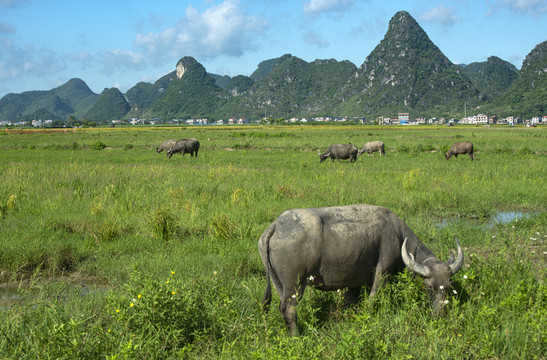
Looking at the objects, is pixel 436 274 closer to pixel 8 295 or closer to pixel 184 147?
pixel 8 295

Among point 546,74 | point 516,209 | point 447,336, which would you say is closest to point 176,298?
point 447,336

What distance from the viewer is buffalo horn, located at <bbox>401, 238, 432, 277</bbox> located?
3.51m

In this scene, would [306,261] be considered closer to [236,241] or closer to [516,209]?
[236,241]

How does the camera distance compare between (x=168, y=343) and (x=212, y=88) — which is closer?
(x=168, y=343)

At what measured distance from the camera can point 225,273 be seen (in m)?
4.89

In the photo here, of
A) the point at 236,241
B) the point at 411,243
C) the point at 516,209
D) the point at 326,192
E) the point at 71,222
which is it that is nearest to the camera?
the point at 411,243

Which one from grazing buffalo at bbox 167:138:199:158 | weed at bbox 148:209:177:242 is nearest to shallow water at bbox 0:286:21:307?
weed at bbox 148:209:177:242

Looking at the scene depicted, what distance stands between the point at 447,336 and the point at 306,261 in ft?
3.69

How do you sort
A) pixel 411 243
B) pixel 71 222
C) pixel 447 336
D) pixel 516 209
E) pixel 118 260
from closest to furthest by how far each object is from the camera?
pixel 447 336 → pixel 411 243 → pixel 118 260 → pixel 71 222 → pixel 516 209

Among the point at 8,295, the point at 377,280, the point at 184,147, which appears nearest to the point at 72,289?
the point at 8,295

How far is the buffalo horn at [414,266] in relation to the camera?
3.51 meters

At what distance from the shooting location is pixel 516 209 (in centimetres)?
835

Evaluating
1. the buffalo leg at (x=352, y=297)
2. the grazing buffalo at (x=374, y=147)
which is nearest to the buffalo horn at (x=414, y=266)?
the buffalo leg at (x=352, y=297)

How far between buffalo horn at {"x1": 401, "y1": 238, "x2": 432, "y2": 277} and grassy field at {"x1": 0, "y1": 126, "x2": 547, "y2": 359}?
0.41ft
